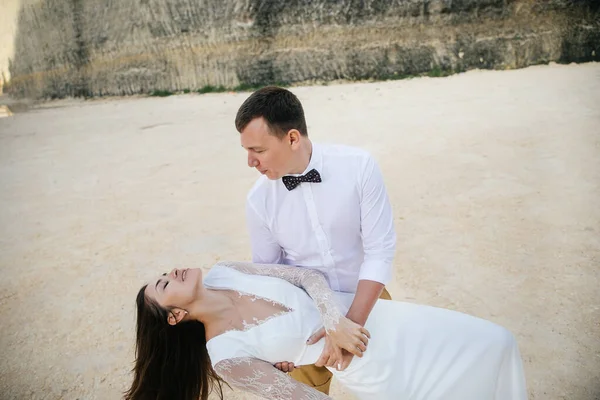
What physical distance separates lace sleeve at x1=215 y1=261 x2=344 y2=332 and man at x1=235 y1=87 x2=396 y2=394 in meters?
0.10

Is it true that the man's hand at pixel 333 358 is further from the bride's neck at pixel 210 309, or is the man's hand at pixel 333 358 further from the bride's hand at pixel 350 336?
the bride's neck at pixel 210 309

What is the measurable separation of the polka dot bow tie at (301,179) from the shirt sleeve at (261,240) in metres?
0.22

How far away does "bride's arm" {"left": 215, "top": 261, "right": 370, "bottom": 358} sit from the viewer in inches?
65.2

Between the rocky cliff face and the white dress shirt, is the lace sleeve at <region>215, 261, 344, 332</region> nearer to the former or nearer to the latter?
the white dress shirt

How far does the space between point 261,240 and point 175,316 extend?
52cm

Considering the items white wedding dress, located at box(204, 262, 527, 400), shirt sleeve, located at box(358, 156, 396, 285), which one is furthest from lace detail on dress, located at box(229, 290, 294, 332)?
shirt sleeve, located at box(358, 156, 396, 285)

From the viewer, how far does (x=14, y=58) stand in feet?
74.8

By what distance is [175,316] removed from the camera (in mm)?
1816

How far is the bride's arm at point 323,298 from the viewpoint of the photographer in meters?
1.66

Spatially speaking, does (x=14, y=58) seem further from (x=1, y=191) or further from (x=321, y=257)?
(x=321, y=257)

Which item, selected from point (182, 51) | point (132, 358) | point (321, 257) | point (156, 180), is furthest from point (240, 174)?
point (182, 51)

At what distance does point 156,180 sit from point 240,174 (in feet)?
3.75

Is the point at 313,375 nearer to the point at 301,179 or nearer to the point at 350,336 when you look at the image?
the point at 350,336

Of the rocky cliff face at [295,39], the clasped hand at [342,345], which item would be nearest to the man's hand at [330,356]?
the clasped hand at [342,345]
